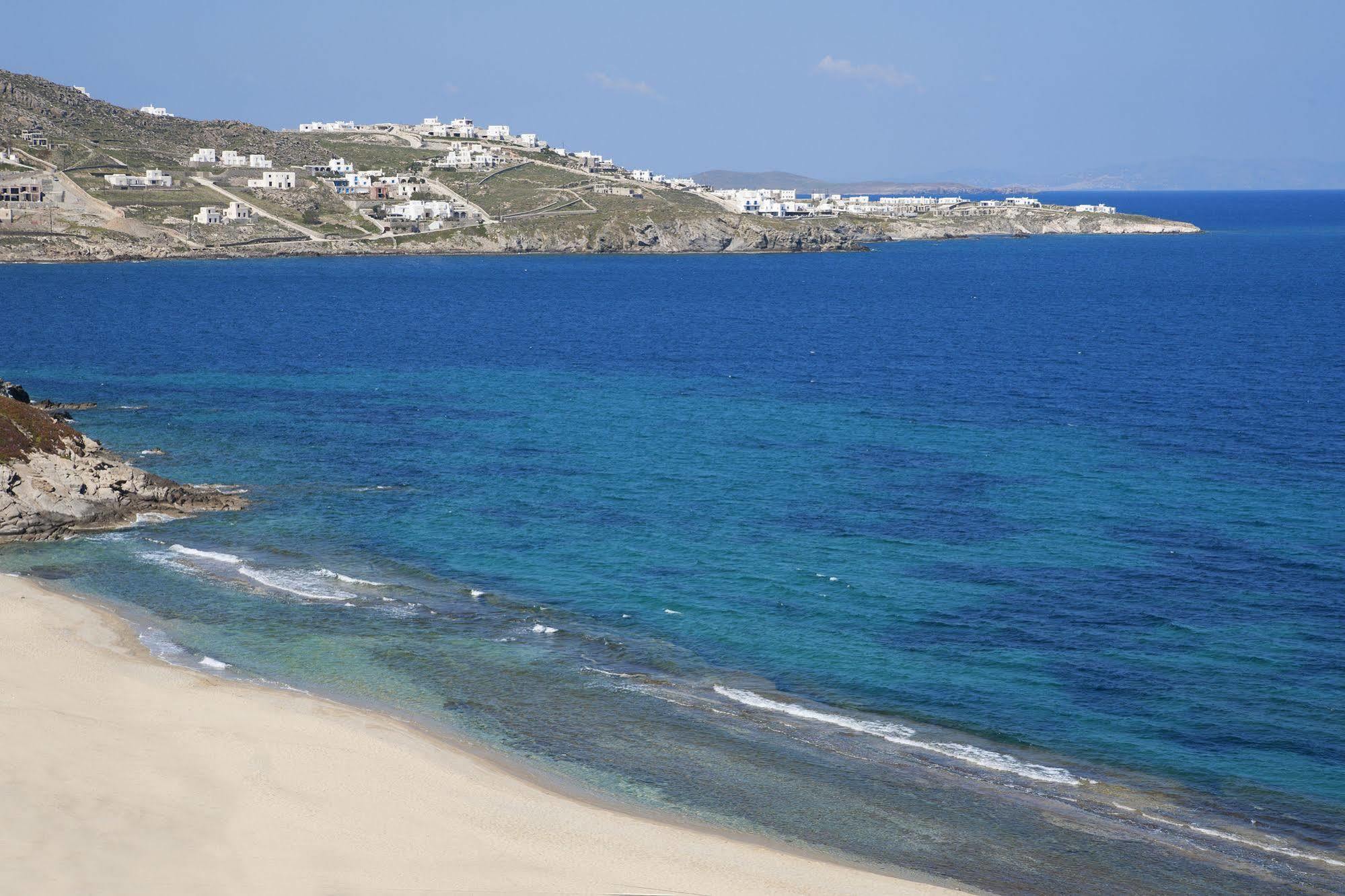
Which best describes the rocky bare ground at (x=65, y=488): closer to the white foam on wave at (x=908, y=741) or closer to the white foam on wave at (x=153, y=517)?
the white foam on wave at (x=153, y=517)

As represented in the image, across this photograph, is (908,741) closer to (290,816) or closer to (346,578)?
(290,816)

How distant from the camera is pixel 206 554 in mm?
43062

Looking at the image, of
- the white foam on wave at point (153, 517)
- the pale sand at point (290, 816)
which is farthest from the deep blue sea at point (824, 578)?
the pale sand at point (290, 816)

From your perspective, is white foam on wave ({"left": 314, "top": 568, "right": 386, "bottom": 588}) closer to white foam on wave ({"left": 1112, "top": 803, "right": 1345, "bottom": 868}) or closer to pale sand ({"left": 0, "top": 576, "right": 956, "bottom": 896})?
pale sand ({"left": 0, "top": 576, "right": 956, "bottom": 896})

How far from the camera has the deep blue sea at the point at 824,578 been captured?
26781mm

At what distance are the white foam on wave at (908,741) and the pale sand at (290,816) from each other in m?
6.04

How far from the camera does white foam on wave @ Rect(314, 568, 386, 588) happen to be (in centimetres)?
4012

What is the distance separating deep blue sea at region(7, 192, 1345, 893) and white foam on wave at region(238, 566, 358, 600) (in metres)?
0.13

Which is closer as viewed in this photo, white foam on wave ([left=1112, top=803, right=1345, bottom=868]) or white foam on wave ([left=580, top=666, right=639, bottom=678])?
white foam on wave ([left=1112, top=803, right=1345, bottom=868])

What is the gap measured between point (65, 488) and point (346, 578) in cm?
1341

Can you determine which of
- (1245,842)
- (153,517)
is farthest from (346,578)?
(1245,842)

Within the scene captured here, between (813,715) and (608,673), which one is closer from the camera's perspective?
(813,715)

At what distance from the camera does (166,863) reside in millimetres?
22172

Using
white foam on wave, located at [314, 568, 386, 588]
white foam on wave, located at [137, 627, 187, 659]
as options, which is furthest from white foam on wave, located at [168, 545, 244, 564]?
white foam on wave, located at [137, 627, 187, 659]
